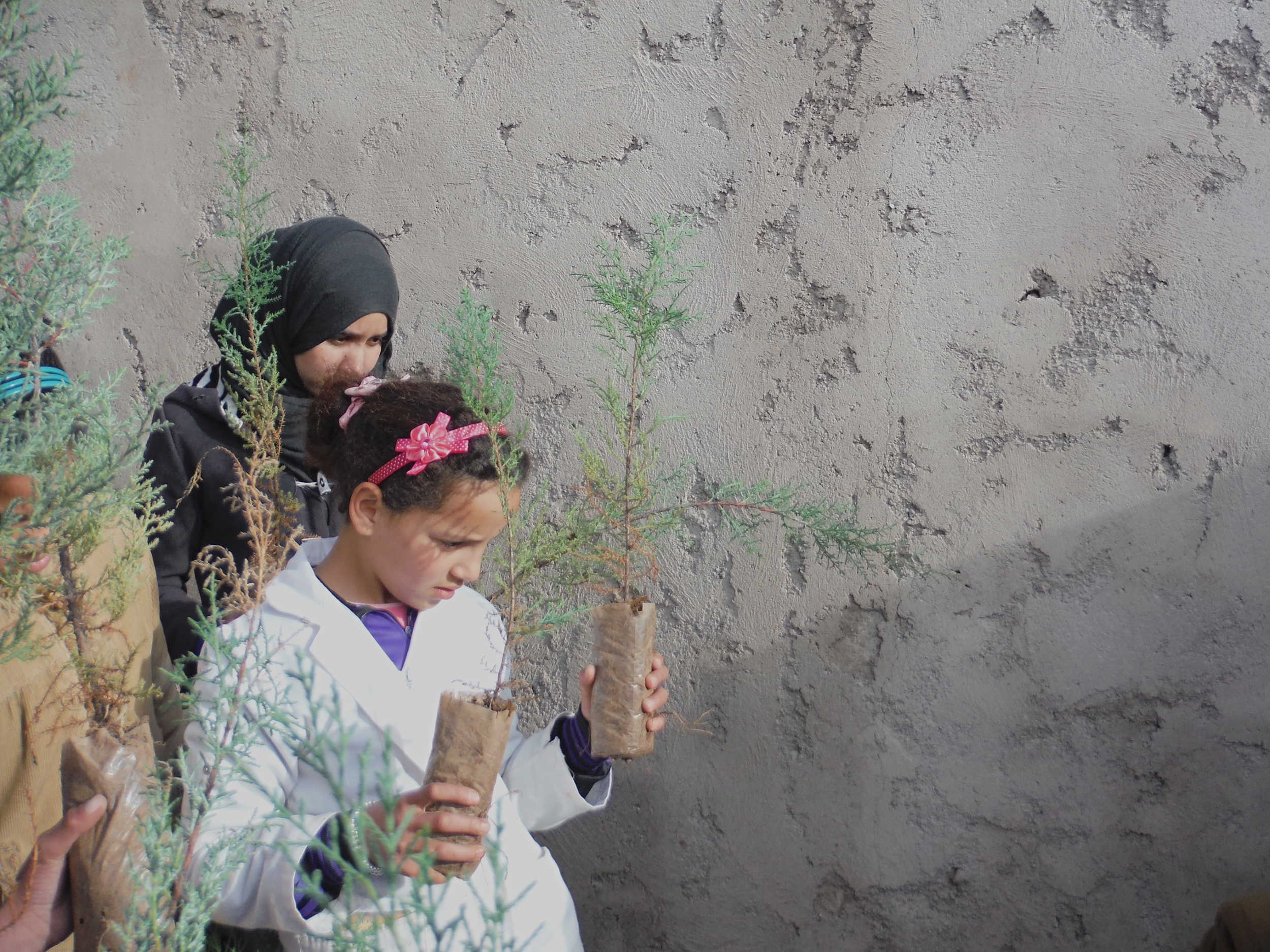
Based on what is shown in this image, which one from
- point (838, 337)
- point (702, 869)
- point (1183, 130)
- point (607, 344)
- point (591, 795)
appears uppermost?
point (1183, 130)

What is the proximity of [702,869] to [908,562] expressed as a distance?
109 cm

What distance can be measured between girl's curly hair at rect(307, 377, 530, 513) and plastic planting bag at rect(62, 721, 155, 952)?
25.5 inches

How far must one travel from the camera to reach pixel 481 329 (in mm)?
1553

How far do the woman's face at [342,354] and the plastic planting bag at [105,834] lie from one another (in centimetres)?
125

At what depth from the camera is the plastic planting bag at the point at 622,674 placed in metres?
1.58

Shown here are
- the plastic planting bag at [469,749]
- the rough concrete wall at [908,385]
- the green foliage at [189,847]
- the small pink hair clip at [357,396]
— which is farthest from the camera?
the rough concrete wall at [908,385]

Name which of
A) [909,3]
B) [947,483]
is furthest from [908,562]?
[909,3]

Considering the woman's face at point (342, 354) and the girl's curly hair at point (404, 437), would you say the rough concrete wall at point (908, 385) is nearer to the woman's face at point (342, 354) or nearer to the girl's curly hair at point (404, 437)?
the woman's face at point (342, 354)

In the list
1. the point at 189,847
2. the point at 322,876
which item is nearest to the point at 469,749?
the point at 322,876

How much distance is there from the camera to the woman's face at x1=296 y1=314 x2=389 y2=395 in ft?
7.35

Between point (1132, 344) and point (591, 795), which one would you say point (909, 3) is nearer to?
point (1132, 344)

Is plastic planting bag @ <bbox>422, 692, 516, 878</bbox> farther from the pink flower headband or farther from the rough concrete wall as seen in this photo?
the rough concrete wall

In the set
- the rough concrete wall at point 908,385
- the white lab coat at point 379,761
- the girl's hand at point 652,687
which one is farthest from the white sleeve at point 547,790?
the rough concrete wall at point 908,385

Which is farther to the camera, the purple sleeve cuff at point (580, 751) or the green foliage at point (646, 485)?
the purple sleeve cuff at point (580, 751)
